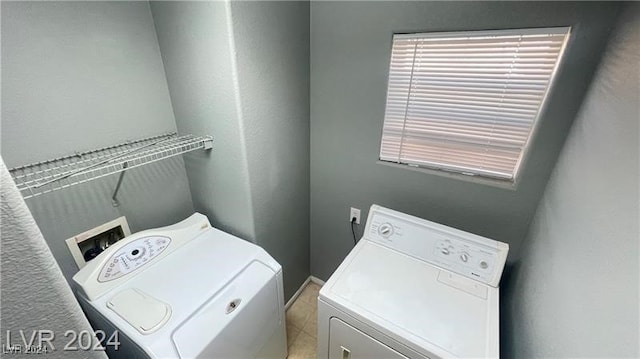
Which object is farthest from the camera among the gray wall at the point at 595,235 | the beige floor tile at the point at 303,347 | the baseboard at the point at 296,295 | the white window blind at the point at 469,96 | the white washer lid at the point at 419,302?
the baseboard at the point at 296,295

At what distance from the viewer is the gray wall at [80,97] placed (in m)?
0.99

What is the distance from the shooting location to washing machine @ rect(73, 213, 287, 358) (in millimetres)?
991

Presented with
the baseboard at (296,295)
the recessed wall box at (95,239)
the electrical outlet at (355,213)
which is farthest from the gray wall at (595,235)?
the recessed wall box at (95,239)

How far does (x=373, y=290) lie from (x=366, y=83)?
1078mm

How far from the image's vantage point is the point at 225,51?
1.16 m

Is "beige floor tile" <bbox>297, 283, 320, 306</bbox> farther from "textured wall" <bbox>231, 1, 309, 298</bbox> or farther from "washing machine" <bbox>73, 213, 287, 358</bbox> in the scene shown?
"washing machine" <bbox>73, 213, 287, 358</bbox>

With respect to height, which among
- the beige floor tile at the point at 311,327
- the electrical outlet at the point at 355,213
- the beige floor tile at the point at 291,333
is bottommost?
the beige floor tile at the point at 291,333

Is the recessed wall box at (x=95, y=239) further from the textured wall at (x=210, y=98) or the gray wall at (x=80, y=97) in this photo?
the textured wall at (x=210, y=98)

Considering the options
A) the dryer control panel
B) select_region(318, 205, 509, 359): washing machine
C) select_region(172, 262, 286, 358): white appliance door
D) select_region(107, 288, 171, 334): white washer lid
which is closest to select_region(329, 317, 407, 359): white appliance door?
select_region(318, 205, 509, 359): washing machine

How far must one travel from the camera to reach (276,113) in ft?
4.78

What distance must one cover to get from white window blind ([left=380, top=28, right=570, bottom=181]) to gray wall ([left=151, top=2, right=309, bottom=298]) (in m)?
0.56

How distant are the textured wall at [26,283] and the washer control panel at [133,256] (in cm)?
82

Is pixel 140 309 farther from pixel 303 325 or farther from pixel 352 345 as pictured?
pixel 303 325

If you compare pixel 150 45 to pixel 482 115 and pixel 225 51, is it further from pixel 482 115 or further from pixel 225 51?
pixel 482 115
